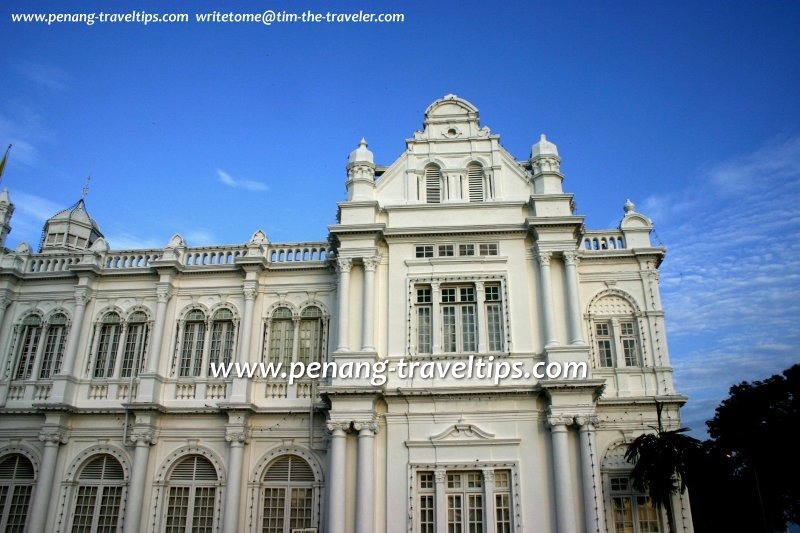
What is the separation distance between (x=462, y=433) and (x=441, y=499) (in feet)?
5.91

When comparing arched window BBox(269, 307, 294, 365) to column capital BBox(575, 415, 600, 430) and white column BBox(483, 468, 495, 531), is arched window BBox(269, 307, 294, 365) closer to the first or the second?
white column BBox(483, 468, 495, 531)

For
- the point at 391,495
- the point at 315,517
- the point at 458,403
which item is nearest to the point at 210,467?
the point at 315,517

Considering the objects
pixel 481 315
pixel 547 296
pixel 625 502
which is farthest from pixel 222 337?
pixel 625 502

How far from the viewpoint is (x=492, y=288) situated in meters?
19.4

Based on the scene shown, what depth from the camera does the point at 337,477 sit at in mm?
17219

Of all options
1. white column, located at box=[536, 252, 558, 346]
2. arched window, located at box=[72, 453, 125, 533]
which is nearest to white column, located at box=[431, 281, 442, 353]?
white column, located at box=[536, 252, 558, 346]

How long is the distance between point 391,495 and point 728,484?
78.4ft

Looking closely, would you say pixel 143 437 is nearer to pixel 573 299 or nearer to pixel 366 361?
pixel 366 361

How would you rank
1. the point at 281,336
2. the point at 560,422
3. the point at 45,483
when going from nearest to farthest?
the point at 560,422 < the point at 45,483 < the point at 281,336

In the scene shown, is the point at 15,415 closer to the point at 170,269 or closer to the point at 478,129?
the point at 170,269

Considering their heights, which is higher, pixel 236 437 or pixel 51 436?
pixel 51 436

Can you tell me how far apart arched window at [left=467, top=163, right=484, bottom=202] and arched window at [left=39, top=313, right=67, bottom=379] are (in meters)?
14.3

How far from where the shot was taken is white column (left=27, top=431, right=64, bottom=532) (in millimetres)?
19109

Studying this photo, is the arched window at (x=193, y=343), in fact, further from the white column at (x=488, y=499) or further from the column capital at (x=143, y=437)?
the white column at (x=488, y=499)
